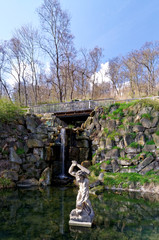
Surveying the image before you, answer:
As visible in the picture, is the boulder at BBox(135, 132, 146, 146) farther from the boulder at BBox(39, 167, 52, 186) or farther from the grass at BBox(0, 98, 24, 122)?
the grass at BBox(0, 98, 24, 122)

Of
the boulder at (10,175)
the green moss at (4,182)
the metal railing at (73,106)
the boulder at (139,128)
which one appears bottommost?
the green moss at (4,182)

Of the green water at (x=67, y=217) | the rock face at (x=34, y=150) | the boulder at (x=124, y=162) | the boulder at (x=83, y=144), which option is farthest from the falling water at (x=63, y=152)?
the boulder at (x=124, y=162)

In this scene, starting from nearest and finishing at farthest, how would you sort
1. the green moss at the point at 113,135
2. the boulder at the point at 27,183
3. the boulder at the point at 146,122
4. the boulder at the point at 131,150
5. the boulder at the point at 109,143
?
the boulder at the point at 27,183
the boulder at the point at 131,150
the boulder at the point at 146,122
the boulder at the point at 109,143
the green moss at the point at 113,135

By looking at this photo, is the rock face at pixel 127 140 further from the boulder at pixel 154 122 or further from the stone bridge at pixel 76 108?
the stone bridge at pixel 76 108

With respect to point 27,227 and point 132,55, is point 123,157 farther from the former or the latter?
point 132,55

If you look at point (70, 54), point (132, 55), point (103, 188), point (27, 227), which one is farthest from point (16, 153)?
point (132, 55)

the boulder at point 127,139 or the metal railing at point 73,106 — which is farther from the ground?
the metal railing at point 73,106

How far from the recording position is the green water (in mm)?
5059

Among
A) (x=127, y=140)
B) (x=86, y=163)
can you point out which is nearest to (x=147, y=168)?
(x=127, y=140)

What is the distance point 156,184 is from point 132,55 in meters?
24.5

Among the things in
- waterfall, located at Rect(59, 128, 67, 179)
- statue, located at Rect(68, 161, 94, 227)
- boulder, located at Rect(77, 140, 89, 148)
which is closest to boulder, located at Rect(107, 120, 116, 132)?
boulder, located at Rect(77, 140, 89, 148)

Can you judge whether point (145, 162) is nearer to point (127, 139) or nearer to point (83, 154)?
point (127, 139)

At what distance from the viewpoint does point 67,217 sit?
6.20 metres

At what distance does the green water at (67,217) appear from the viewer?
16.6 ft
